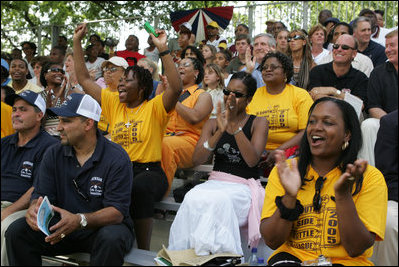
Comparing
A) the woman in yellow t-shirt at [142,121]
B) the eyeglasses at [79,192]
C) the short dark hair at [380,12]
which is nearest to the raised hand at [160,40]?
the woman in yellow t-shirt at [142,121]

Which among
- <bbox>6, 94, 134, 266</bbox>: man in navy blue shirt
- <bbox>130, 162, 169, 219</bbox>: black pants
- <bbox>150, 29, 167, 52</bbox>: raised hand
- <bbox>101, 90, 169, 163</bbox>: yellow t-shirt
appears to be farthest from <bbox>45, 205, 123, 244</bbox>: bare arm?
<bbox>150, 29, 167, 52</bbox>: raised hand

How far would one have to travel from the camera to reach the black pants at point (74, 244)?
330cm

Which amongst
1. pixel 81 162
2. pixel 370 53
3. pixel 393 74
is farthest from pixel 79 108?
pixel 370 53

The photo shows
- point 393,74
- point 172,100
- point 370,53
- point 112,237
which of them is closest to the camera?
point 112,237

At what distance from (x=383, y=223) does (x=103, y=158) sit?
201 cm

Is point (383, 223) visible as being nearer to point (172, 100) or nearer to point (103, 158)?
point (103, 158)

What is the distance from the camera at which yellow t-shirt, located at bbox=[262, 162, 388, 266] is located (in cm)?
267

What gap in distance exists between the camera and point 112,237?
130 inches

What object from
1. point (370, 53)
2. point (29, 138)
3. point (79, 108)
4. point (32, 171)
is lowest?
point (32, 171)

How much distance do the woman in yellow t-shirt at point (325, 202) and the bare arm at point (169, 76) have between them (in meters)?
1.70

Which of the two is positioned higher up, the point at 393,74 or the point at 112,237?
the point at 393,74

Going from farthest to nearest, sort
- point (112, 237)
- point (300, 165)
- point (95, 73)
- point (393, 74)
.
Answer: point (95, 73) < point (393, 74) < point (112, 237) < point (300, 165)

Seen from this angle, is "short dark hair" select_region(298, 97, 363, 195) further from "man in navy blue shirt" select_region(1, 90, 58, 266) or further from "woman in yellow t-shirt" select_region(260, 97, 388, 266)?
"man in navy blue shirt" select_region(1, 90, 58, 266)

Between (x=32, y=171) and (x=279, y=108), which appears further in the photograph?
(x=279, y=108)
